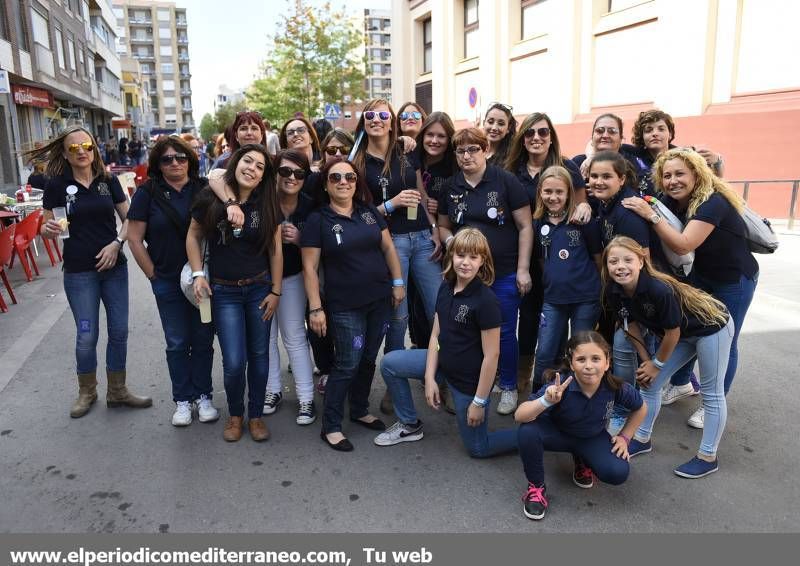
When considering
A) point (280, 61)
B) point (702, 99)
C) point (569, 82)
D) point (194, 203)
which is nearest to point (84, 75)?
point (280, 61)

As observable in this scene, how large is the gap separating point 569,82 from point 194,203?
14.4 m

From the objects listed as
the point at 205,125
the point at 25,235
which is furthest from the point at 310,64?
the point at 205,125

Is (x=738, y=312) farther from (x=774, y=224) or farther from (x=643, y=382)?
(x=774, y=224)

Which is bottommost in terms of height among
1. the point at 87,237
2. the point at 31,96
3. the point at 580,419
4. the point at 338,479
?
the point at 338,479

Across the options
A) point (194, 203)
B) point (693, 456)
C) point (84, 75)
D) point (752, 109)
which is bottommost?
point (693, 456)

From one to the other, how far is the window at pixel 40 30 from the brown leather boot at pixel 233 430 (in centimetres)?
2605

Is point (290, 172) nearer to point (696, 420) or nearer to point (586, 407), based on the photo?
point (586, 407)

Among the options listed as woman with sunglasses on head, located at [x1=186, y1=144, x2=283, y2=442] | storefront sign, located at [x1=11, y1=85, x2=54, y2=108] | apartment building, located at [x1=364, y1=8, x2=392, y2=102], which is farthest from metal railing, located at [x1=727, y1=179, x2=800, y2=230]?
apartment building, located at [x1=364, y1=8, x2=392, y2=102]

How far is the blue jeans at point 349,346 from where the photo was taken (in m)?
3.73

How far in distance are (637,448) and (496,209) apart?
173 cm

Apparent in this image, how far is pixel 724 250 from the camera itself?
3.50 m

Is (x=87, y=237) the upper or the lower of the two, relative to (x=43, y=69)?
lower

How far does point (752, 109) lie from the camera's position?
37.0 feet

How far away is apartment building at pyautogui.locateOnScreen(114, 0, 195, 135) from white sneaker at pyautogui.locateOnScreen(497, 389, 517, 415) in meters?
98.1
